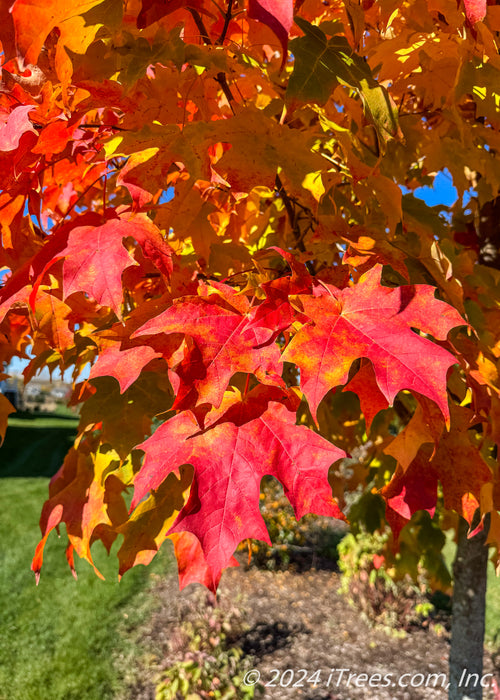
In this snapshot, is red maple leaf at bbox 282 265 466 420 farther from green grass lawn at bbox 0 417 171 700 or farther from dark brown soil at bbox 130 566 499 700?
green grass lawn at bbox 0 417 171 700

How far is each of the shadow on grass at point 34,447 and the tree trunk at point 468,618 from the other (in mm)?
10950

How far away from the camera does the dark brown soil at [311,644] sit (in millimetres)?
4801

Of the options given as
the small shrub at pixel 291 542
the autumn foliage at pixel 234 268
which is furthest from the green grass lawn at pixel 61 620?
the autumn foliage at pixel 234 268

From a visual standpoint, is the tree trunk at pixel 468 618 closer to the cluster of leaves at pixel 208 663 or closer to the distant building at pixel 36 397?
the cluster of leaves at pixel 208 663

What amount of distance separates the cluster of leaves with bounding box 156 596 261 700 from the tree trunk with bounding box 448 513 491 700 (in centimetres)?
218

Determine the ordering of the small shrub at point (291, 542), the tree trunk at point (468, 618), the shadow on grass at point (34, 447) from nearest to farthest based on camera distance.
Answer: the tree trunk at point (468, 618) → the small shrub at point (291, 542) → the shadow on grass at point (34, 447)

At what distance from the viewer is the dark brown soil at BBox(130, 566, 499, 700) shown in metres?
4.80

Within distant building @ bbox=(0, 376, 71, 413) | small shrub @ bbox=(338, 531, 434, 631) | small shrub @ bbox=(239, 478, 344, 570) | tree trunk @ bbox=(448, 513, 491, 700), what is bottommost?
distant building @ bbox=(0, 376, 71, 413)

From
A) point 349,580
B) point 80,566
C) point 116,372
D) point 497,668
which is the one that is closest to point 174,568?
point 80,566

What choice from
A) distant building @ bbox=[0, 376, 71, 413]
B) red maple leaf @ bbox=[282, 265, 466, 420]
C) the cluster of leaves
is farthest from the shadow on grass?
red maple leaf @ bbox=[282, 265, 466, 420]

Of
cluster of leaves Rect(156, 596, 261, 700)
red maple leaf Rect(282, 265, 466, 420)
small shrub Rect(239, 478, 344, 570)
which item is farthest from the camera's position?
small shrub Rect(239, 478, 344, 570)

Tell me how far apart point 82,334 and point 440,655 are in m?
5.59

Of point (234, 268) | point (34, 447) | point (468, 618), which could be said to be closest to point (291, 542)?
point (468, 618)

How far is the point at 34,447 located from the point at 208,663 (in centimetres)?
1208
